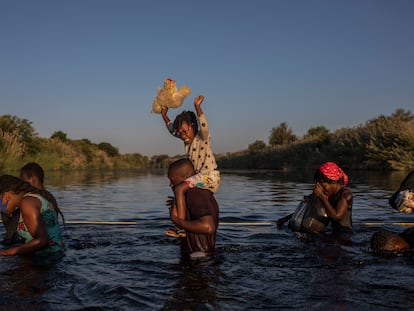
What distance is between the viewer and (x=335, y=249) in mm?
5312

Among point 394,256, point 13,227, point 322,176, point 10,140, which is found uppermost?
point 10,140

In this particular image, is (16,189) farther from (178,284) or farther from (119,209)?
(119,209)

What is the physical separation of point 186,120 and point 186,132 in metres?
0.15

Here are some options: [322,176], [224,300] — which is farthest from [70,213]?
[224,300]

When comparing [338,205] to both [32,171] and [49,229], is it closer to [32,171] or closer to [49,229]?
[49,229]

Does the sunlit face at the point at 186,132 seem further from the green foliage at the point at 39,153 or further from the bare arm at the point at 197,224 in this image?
the green foliage at the point at 39,153

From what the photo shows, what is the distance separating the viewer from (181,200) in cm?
446

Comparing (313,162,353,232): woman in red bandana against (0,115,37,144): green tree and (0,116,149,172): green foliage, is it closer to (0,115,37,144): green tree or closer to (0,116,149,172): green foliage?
(0,116,149,172): green foliage

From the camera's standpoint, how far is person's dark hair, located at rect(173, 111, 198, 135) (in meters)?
5.78

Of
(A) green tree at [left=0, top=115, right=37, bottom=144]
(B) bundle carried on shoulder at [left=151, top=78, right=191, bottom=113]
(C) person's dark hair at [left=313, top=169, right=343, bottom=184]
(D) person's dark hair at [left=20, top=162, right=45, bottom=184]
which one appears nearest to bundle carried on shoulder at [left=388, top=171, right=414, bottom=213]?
(C) person's dark hair at [left=313, top=169, right=343, bottom=184]

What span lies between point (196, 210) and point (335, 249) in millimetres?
1932

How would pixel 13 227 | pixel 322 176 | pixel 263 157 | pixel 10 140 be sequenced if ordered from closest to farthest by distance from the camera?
pixel 13 227 → pixel 322 176 → pixel 10 140 → pixel 263 157

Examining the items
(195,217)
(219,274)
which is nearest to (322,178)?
(195,217)

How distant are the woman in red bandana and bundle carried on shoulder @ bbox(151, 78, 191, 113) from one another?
2.15m
